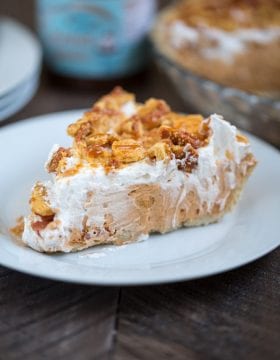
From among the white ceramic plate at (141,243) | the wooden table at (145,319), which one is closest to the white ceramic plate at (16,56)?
the white ceramic plate at (141,243)

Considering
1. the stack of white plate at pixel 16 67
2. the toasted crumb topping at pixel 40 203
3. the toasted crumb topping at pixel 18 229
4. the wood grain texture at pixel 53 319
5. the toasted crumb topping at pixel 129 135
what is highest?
the toasted crumb topping at pixel 129 135

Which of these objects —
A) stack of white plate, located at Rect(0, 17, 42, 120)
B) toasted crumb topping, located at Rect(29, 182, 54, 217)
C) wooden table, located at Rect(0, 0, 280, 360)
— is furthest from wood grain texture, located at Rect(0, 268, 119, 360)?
stack of white plate, located at Rect(0, 17, 42, 120)

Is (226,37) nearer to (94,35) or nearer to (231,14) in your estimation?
(231,14)

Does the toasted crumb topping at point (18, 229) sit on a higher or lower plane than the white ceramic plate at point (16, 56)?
higher

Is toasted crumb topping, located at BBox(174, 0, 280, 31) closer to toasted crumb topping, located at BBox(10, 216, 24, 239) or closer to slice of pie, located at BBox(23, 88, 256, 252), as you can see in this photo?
slice of pie, located at BBox(23, 88, 256, 252)

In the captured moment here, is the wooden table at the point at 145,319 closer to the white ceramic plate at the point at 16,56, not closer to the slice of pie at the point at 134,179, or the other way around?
the slice of pie at the point at 134,179

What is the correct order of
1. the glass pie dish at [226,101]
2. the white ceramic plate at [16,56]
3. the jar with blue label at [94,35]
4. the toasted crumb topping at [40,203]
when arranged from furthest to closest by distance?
the jar with blue label at [94,35] < the white ceramic plate at [16,56] < the glass pie dish at [226,101] < the toasted crumb topping at [40,203]

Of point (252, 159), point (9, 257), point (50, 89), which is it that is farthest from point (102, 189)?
point (50, 89)
